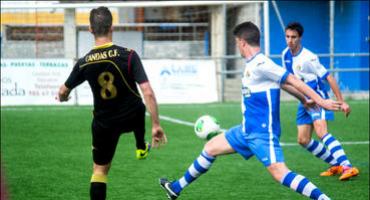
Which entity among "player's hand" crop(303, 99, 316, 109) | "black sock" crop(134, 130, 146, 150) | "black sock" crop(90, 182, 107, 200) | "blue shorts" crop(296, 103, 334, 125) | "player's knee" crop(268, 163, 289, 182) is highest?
"player's hand" crop(303, 99, 316, 109)

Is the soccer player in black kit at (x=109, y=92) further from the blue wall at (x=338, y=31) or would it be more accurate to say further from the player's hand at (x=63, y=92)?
the blue wall at (x=338, y=31)

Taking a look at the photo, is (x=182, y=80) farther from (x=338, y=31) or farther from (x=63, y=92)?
(x=63, y=92)

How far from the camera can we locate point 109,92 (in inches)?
281

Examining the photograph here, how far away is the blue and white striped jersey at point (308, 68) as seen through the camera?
→ 1012 centimetres

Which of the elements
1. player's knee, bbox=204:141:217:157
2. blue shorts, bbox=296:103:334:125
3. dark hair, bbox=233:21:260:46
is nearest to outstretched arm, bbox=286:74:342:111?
dark hair, bbox=233:21:260:46

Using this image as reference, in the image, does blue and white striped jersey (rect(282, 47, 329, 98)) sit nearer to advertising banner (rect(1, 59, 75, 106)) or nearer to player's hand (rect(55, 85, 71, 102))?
player's hand (rect(55, 85, 71, 102))

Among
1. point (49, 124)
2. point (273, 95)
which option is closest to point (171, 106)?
point (49, 124)

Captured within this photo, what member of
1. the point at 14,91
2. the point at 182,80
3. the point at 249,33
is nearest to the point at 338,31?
the point at 182,80

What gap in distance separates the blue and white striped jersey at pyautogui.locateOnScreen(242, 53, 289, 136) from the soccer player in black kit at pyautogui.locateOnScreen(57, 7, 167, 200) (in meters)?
0.86

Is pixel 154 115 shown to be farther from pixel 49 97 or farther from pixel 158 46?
pixel 158 46

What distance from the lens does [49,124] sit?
1606 cm

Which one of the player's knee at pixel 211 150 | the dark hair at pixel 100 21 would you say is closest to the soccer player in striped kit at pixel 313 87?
the player's knee at pixel 211 150

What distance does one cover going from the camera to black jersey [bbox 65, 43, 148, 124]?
7035 millimetres

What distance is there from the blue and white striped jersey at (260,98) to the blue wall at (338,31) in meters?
17.2
